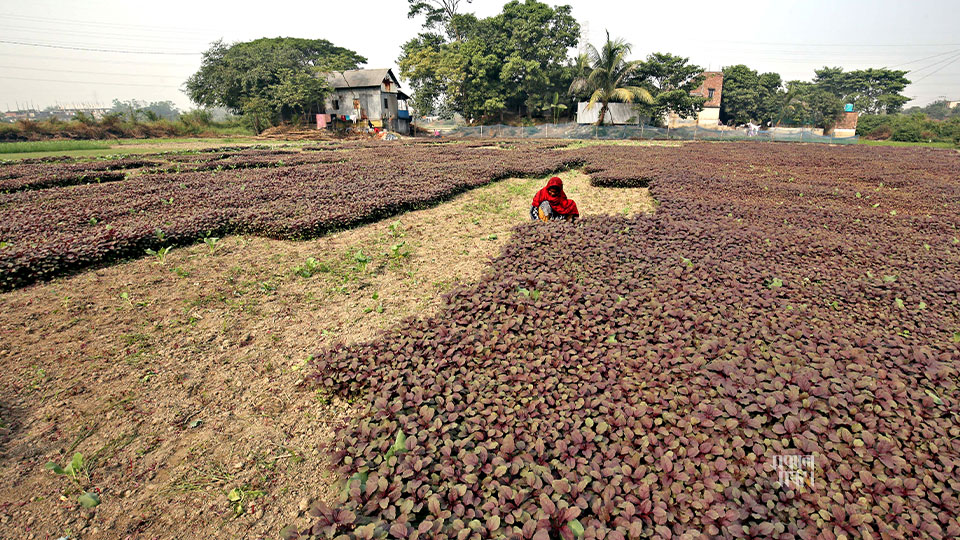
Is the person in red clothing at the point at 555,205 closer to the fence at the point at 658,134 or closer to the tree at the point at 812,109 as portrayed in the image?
the fence at the point at 658,134

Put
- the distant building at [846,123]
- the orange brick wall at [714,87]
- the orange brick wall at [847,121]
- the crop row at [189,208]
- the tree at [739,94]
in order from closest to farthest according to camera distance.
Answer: the crop row at [189,208]
the distant building at [846,123]
the orange brick wall at [847,121]
the tree at [739,94]
the orange brick wall at [714,87]

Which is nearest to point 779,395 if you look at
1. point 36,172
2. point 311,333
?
point 311,333

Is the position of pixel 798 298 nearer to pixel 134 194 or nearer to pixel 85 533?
pixel 85 533

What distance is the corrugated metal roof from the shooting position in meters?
48.5

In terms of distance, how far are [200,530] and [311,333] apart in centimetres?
243

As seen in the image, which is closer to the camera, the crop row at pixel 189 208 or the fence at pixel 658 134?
the crop row at pixel 189 208

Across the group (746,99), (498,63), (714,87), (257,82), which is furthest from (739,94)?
(257,82)

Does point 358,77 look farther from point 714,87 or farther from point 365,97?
point 714,87

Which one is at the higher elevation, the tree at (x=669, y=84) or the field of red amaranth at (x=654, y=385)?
the tree at (x=669, y=84)

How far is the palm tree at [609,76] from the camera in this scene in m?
39.8

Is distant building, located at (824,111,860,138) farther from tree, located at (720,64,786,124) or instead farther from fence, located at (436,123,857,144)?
fence, located at (436,123,857,144)

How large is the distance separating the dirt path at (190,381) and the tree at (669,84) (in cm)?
4514

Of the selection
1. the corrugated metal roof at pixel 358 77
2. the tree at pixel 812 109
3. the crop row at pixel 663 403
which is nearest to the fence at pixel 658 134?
the corrugated metal roof at pixel 358 77

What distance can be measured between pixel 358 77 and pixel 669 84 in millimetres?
34476
